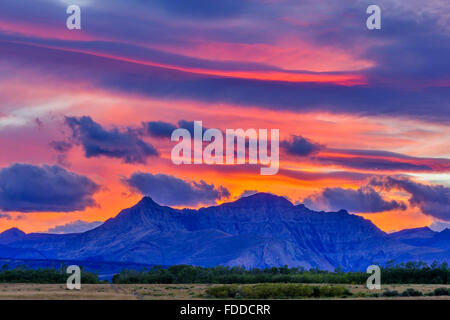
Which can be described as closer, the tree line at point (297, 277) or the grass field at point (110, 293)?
the grass field at point (110, 293)

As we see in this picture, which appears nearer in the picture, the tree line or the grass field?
the grass field

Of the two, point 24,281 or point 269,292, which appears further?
point 24,281

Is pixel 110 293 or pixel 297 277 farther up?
pixel 110 293

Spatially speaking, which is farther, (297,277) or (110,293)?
(297,277)

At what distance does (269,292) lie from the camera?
353 feet
